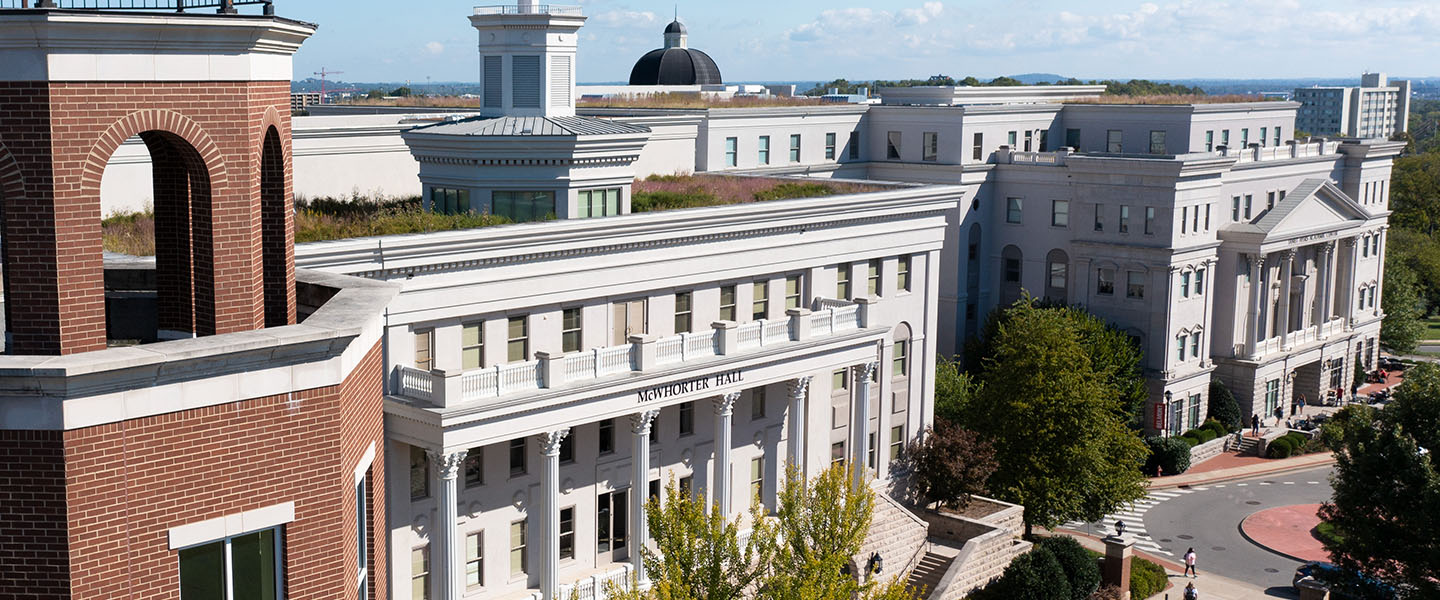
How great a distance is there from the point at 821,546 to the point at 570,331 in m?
12.7

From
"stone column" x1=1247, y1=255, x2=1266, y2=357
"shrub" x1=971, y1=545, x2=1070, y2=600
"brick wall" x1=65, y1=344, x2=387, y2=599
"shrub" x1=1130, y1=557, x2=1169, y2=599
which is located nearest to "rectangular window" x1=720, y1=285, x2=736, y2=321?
"shrub" x1=971, y1=545, x2=1070, y2=600

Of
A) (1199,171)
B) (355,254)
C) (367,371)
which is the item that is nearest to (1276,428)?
(1199,171)

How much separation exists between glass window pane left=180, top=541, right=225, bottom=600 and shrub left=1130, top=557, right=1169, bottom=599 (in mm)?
47486

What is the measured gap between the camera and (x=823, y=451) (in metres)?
53.3

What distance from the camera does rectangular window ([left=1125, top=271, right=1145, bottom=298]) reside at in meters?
81.3

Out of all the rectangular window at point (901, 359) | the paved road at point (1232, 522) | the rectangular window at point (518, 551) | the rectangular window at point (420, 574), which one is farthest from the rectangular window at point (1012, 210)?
the rectangular window at point (420, 574)

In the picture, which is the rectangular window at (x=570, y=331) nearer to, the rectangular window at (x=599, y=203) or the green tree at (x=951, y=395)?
the rectangular window at (x=599, y=203)

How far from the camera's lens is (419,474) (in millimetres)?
40438

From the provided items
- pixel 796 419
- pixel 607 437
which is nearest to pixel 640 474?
pixel 607 437

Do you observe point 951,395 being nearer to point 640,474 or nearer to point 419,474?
point 640,474

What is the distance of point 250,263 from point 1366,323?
10260cm

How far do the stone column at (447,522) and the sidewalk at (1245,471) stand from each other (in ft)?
155

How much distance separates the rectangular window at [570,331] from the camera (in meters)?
43.9

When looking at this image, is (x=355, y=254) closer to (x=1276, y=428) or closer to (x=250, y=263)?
(x=250, y=263)
